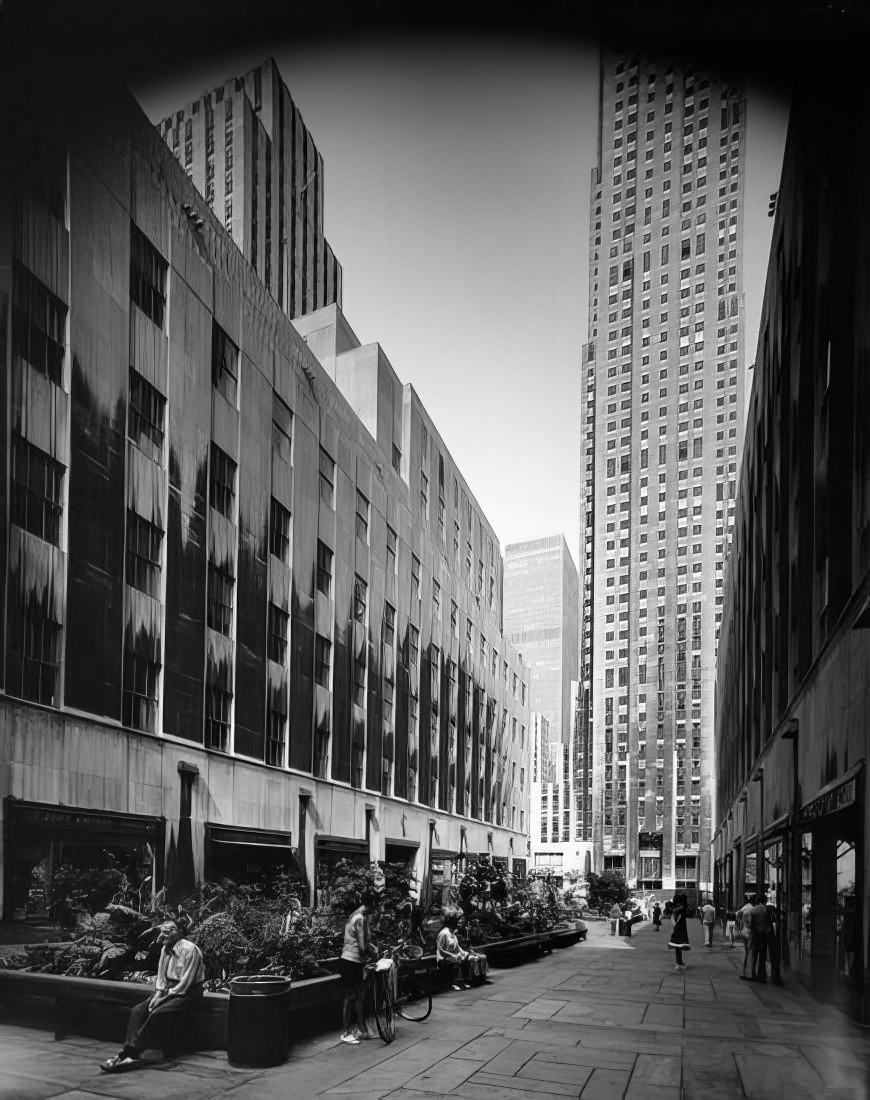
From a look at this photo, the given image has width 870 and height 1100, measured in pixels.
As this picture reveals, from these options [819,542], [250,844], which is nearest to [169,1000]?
[819,542]

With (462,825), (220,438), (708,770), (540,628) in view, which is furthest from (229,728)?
(708,770)

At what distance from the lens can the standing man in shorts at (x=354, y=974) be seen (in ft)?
36.9

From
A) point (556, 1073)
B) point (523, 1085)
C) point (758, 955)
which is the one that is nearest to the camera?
point (523, 1085)

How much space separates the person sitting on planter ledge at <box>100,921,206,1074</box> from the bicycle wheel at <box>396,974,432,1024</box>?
3.62 m

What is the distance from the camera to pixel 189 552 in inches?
787

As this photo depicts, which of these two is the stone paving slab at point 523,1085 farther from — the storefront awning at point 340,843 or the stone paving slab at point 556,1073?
the storefront awning at point 340,843

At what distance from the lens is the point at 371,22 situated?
808cm

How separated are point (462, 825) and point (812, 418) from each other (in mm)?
27849

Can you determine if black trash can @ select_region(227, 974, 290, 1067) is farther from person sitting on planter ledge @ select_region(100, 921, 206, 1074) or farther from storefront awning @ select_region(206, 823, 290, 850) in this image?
storefront awning @ select_region(206, 823, 290, 850)

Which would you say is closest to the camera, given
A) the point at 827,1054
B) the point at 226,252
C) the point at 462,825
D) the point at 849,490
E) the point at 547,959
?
the point at 827,1054

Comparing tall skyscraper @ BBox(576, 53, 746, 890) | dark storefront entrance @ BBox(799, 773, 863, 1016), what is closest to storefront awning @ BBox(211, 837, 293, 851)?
dark storefront entrance @ BBox(799, 773, 863, 1016)

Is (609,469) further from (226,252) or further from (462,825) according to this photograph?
(226,252)

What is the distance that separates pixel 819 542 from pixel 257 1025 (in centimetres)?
1220

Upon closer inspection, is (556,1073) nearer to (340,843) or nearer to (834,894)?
(834,894)
